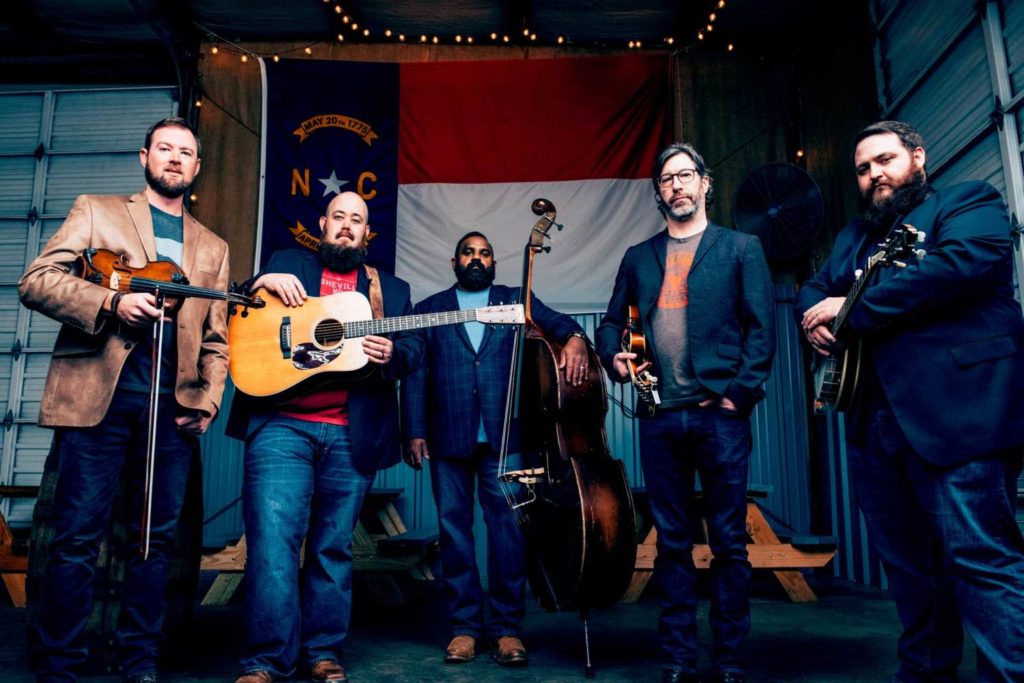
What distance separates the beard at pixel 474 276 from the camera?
3.55 m

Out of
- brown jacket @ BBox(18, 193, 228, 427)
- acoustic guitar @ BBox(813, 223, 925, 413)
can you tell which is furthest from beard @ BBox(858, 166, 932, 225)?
brown jacket @ BBox(18, 193, 228, 427)

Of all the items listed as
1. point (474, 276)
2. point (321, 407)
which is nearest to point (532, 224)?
point (474, 276)

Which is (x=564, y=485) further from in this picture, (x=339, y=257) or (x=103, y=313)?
(x=103, y=313)

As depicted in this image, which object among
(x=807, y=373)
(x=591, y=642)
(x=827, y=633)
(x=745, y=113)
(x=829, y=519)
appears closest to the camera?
(x=591, y=642)

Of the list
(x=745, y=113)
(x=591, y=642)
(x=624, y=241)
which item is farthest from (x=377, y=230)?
(x=591, y=642)

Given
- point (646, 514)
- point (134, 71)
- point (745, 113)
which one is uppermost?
point (134, 71)

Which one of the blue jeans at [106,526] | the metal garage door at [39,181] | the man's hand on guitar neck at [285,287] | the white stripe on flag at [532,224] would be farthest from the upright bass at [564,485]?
the metal garage door at [39,181]

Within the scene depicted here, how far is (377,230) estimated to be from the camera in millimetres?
6191

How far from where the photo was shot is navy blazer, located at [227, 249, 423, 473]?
2.91 m

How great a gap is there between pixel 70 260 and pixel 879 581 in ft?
16.4

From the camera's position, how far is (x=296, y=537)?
2.79 metres

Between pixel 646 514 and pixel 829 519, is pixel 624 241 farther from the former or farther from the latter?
pixel 829 519

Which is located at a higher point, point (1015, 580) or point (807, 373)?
point (807, 373)

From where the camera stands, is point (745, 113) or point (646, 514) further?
point (745, 113)
